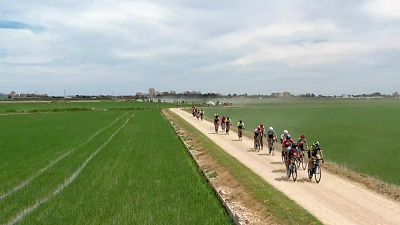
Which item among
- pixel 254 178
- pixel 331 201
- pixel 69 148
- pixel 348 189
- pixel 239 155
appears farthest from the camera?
pixel 69 148

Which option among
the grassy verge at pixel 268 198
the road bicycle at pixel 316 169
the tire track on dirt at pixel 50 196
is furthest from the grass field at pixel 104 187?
the road bicycle at pixel 316 169

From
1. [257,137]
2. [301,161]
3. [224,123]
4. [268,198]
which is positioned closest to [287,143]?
[301,161]

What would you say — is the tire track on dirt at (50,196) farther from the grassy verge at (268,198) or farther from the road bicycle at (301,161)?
the road bicycle at (301,161)

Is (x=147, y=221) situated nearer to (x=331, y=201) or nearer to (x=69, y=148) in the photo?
(x=331, y=201)

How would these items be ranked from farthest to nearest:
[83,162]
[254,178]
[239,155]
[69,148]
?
[69,148], [239,155], [83,162], [254,178]

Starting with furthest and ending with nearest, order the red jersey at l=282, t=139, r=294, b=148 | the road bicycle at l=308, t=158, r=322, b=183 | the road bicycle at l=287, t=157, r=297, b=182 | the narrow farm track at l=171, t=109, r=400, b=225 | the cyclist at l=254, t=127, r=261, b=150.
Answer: the cyclist at l=254, t=127, r=261, b=150, the red jersey at l=282, t=139, r=294, b=148, the road bicycle at l=287, t=157, r=297, b=182, the road bicycle at l=308, t=158, r=322, b=183, the narrow farm track at l=171, t=109, r=400, b=225

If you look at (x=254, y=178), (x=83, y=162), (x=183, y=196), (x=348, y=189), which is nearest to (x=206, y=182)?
(x=254, y=178)

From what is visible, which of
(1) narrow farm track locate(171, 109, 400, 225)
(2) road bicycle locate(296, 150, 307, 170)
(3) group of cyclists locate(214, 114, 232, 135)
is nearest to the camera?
(1) narrow farm track locate(171, 109, 400, 225)

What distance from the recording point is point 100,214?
1684cm

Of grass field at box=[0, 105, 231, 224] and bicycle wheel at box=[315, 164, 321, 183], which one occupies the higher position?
bicycle wheel at box=[315, 164, 321, 183]

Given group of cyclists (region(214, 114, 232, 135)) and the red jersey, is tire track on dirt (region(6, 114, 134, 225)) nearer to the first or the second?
the red jersey

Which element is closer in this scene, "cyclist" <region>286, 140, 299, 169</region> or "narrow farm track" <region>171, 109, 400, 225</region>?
"narrow farm track" <region>171, 109, 400, 225</region>

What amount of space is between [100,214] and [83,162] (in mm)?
13817

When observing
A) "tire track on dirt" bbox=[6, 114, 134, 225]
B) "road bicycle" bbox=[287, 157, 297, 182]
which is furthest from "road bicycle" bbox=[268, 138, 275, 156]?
"tire track on dirt" bbox=[6, 114, 134, 225]
